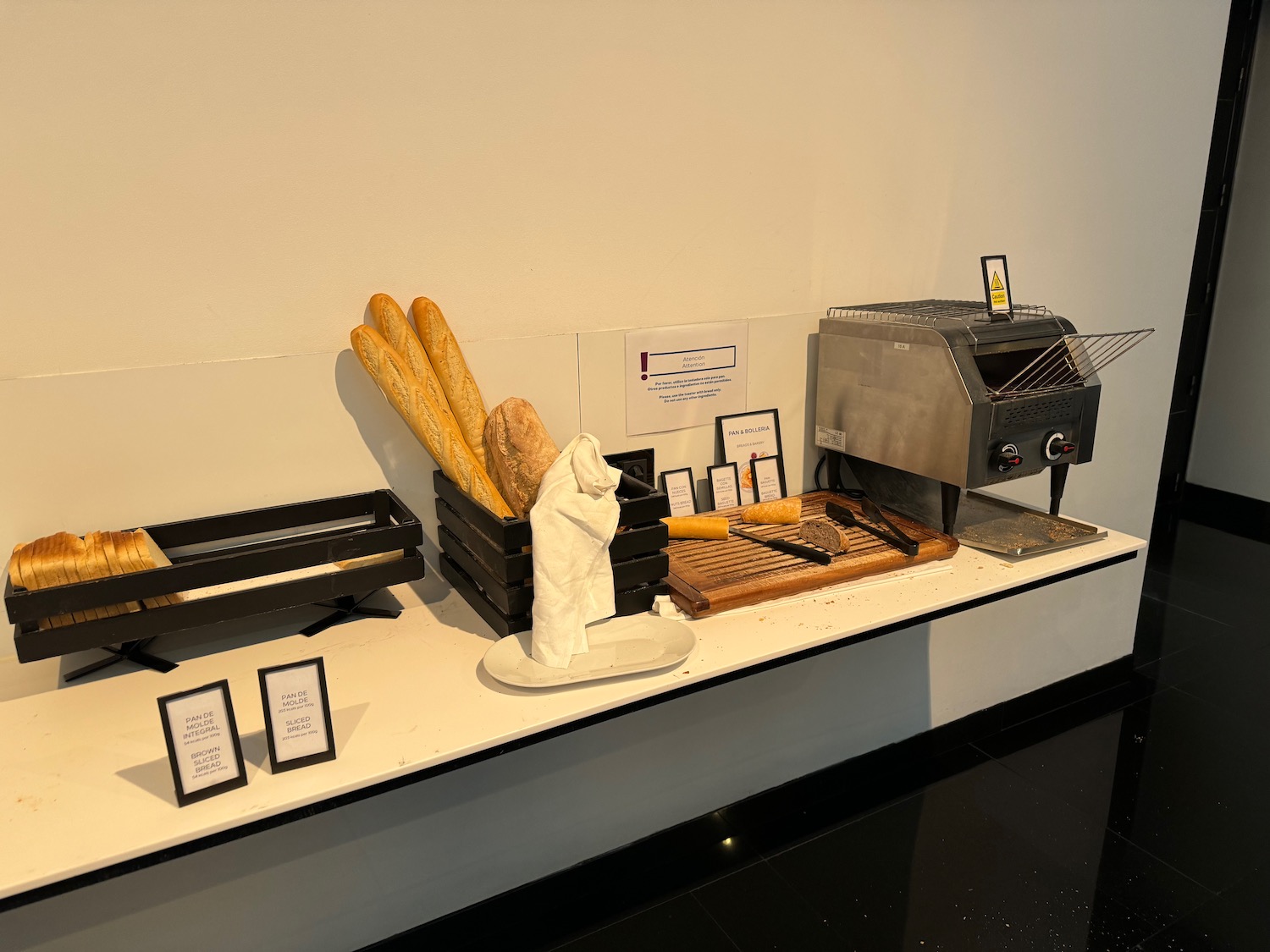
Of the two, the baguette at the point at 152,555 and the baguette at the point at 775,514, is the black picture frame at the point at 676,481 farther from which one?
the baguette at the point at 152,555

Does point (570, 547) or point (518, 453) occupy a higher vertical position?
point (518, 453)

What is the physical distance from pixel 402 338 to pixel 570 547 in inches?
18.7

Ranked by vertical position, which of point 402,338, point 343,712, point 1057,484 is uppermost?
point 402,338

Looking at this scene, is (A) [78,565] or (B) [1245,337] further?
(B) [1245,337]

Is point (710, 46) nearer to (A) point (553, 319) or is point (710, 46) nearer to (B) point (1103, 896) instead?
(A) point (553, 319)

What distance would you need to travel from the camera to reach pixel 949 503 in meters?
1.69

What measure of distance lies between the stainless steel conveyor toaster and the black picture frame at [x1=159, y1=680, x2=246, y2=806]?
4.12ft

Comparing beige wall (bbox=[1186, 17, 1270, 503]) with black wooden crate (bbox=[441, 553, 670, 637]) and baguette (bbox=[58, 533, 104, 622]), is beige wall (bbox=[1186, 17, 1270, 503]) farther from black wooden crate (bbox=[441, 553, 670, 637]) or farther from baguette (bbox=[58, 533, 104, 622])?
baguette (bbox=[58, 533, 104, 622])

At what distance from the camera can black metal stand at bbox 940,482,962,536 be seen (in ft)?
5.48

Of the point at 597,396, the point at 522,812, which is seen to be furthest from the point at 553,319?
the point at 522,812

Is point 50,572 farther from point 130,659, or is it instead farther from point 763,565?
point 763,565

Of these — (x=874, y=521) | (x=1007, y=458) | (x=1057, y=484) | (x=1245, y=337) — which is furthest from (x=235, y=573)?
(x=1245, y=337)

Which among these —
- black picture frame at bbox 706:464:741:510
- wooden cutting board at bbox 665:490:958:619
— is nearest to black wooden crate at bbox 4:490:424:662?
wooden cutting board at bbox 665:490:958:619

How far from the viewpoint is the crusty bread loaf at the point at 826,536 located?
1.62 m
